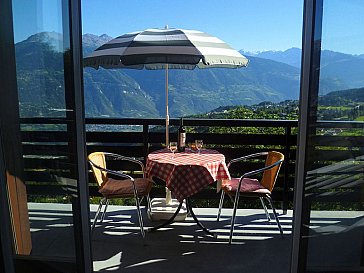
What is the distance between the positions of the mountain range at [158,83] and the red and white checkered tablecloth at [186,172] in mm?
804

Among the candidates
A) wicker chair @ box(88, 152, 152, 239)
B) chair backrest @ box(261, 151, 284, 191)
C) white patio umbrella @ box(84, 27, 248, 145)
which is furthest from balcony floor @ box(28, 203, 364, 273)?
white patio umbrella @ box(84, 27, 248, 145)

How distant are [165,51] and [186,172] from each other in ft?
3.78

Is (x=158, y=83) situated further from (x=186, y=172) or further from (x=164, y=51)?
(x=186, y=172)

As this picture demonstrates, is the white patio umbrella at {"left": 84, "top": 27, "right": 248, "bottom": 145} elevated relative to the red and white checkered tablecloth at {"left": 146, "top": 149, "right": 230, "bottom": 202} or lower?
elevated

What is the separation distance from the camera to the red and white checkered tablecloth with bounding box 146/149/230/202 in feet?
9.98

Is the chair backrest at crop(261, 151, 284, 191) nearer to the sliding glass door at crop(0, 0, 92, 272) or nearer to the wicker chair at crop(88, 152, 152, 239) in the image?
the wicker chair at crop(88, 152, 152, 239)

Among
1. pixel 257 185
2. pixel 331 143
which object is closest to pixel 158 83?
pixel 257 185

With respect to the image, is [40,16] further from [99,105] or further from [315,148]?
[99,105]

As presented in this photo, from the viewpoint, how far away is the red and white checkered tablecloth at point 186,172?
3041 millimetres

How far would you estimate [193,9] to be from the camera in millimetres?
8828

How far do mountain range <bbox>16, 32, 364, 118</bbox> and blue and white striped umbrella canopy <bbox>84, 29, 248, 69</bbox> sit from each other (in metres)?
0.21

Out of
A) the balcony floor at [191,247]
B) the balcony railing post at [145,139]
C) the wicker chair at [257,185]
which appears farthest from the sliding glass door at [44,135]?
the balcony railing post at [145,139]

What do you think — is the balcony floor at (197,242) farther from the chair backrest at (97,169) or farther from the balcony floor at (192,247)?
the chair backrest at (97,169)

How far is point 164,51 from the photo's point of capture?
3258 mm
